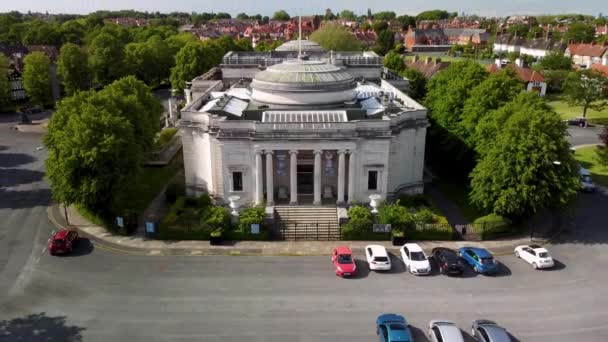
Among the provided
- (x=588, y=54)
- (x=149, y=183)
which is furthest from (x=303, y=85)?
(x=588, y=54)

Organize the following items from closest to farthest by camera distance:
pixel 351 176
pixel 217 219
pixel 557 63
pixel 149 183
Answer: pixel 217 219
pixel 351 176
pixel 149 183
pixel 557 63

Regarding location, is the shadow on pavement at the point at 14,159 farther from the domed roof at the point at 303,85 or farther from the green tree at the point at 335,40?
the green tree at the point at 335,40

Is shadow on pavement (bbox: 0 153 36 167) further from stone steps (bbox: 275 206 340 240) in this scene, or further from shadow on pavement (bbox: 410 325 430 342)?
shadow on pavement (bbox: 410 325 430 342)

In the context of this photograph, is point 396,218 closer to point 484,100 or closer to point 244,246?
point 244,246

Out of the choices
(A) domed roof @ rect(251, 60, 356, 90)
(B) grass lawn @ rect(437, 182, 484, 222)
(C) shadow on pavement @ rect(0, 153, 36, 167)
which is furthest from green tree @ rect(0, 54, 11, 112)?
(B) grass lawn @ rect(437, 182, 484, 222)

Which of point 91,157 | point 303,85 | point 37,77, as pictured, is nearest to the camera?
point 91,157

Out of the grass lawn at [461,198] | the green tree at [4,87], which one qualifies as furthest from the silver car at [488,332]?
the green tree at [4,87]

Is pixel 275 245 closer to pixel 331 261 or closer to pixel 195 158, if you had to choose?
pixel 331 261
